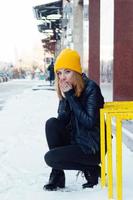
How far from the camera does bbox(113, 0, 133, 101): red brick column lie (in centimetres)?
838

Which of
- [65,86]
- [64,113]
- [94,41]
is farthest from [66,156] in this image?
[94,41]

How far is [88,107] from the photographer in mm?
4285

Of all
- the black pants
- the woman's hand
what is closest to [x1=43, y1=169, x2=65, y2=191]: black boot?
the black pants

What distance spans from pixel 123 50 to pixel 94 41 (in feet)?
17.6

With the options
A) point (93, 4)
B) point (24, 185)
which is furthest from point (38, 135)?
point (93, 4)

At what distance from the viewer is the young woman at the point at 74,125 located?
430 centimetres

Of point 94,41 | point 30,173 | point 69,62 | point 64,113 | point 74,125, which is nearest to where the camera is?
point 69,62

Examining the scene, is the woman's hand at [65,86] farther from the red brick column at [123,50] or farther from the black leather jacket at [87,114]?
the red brick column at [123,50]

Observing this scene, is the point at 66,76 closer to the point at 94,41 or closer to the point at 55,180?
the point at 55,180

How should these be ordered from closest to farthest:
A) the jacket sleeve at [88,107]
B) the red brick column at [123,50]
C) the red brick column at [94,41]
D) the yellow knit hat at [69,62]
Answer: the jacket sleeve at [88,107], the yellow knit hat at [69,62], the red brick column at [123,50], the red brick column at [94,41]

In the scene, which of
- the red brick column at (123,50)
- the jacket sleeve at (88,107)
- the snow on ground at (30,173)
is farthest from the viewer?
the red brick column at (123,50)

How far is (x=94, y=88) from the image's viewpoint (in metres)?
4.33

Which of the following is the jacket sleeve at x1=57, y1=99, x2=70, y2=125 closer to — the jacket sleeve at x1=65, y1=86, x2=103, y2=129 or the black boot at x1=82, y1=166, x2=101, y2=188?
the jacket sleeve at x1=65, y1=86, x2=103, y2=129

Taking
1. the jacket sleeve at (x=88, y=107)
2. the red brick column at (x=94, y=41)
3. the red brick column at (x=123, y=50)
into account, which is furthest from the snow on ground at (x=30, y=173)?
the red brick column at (x=94, y=41)
